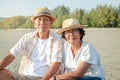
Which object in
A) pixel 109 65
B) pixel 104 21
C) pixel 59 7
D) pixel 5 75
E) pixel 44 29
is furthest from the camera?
pixel 59 7

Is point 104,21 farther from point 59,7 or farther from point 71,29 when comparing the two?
point 71,29

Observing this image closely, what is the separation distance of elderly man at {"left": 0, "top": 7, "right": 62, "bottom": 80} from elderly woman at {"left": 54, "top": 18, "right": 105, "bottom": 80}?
0.14m

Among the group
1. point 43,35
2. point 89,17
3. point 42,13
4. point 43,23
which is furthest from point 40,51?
point 89,17

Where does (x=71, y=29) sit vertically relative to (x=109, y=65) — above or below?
above

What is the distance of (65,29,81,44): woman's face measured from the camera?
418cm

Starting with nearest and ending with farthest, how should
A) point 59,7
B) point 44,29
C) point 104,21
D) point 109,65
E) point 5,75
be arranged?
point 5,75 → point 44,29 → point 109,65 → point 104,21 → point 59,7

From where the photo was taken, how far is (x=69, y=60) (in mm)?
4266

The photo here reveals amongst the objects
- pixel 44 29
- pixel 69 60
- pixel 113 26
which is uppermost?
pixel 44 29

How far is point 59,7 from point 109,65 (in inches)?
1173

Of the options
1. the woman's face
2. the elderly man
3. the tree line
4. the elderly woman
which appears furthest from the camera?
the tree line

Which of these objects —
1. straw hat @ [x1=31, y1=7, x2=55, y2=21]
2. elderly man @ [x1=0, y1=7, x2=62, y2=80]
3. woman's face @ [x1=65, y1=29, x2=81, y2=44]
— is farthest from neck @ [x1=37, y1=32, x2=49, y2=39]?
woman's face @ [x1=65, y1=29, x2=81, y2=44]

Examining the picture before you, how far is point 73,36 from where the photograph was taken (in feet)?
13.7

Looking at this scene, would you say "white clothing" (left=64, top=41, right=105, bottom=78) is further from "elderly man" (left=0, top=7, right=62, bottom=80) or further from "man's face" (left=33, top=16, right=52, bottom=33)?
"man's face" (left=33, top=16, right=52, bottom=33)

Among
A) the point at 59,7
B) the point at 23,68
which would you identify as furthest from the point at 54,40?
the point at 59,7
